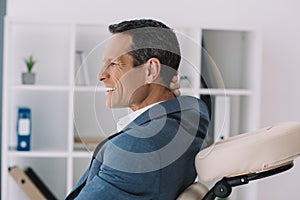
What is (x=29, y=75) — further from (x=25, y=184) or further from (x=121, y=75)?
(x=121, y=75)

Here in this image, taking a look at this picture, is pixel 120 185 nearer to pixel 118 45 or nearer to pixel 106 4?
pixel 118 45

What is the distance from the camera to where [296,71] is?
10.5 feet

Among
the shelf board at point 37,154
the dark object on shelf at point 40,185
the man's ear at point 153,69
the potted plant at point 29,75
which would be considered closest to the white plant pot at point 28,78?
the potted plant at point 29,75

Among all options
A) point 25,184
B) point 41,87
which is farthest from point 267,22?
point 25,184

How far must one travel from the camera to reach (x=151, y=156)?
3.50ft

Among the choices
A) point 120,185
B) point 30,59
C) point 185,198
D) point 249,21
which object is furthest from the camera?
point 249,21

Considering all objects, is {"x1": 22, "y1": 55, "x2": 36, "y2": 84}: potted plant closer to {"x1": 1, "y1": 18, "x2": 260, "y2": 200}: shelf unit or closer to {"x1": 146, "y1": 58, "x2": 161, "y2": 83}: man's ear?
{"x1": 1, "y1": 18, "x2": 260, "y2": 200}: shelf unit

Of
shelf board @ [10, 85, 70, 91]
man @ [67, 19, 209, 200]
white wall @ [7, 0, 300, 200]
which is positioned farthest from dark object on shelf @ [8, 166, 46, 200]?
man @ [67, 19, 209, 200]

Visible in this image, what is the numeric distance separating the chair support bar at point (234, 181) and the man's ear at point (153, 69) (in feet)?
0.77

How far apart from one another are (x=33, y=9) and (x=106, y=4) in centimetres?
37

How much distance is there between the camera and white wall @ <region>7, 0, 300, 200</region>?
10.0 ft

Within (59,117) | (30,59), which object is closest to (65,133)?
(59,117)

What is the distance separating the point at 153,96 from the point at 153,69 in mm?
62

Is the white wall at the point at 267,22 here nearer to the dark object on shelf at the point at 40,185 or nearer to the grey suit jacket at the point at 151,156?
the dark object on shelf at the point at 40,185
